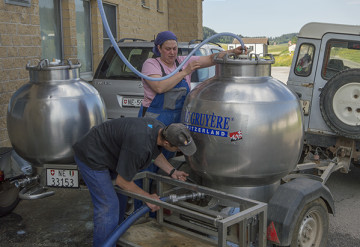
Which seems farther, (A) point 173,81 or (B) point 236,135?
(A) point 173,81

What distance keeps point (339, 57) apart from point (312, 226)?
10.9 feet

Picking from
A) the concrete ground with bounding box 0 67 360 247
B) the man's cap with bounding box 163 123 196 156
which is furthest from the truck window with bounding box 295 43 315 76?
the man's cap with bounding box 163 123 196 156

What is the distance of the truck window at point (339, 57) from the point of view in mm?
6188

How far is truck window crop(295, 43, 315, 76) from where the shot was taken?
6.46m

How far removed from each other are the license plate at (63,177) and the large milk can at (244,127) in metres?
1.07

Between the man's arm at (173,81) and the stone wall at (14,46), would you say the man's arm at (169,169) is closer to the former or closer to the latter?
the man's arm at (173,81)

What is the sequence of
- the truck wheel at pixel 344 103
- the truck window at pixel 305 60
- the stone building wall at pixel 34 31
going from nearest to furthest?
the truck wheel at pixel 344 103 < the truck window at pixel 305 60 < the stone building wall at pixel 34 31

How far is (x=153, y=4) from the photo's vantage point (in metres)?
15.7

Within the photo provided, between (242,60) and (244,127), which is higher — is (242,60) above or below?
above

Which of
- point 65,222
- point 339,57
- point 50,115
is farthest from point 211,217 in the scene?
point 339,57

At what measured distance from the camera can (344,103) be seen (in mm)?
5562

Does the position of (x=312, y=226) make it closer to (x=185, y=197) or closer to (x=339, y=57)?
(x=185, y=197)

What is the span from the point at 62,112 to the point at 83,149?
51 centimetres

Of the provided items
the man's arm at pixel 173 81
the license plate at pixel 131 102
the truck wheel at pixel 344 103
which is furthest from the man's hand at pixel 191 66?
the license plate at pixel 131 102
